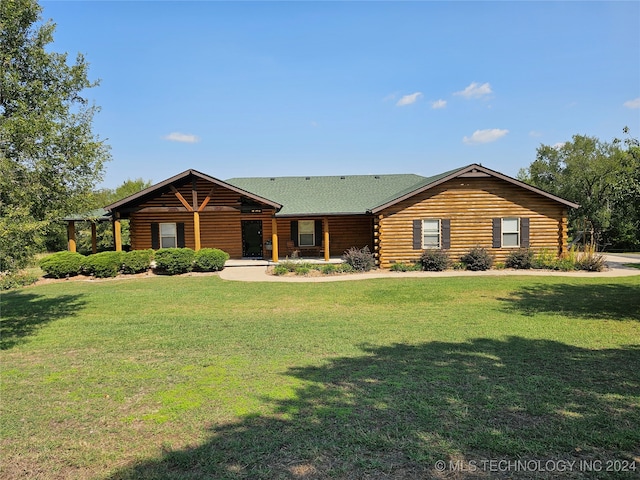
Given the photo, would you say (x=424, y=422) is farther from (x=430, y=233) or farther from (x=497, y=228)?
(x=497, y=228)

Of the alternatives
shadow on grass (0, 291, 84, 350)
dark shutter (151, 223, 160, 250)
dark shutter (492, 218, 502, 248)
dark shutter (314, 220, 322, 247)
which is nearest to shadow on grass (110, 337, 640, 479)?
shadow on grass (0, 291, 84, 350)

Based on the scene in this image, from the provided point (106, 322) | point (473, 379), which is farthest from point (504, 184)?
point (106, 322)

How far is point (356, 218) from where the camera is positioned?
2394 centimetres

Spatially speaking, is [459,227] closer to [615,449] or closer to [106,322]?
[106,322]

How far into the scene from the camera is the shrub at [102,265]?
17578 millimetres

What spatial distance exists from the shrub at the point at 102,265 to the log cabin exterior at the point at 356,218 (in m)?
2.41

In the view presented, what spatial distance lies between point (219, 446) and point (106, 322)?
7043mm

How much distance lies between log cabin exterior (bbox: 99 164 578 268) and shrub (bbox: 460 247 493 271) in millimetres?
649

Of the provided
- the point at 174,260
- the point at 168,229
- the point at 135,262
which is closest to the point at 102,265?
the point at 135,262

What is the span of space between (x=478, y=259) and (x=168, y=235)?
16177 millimetres

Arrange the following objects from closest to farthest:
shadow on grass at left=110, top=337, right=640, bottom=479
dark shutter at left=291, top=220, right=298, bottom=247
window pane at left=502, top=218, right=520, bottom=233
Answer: shadow on grass at left=110, top=337, right=640, bottom=479, window pane at left=502, top=218, right=520, bottom=233, dark shutter at left=291, top=220, right=298, bottom=247

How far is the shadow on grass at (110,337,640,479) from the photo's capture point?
137 inches

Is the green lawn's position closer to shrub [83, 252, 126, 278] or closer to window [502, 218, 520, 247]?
shrub [83, 252, 126, 278]

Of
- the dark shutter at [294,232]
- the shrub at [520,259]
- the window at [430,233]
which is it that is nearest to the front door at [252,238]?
the dark shutter at [294,232]
